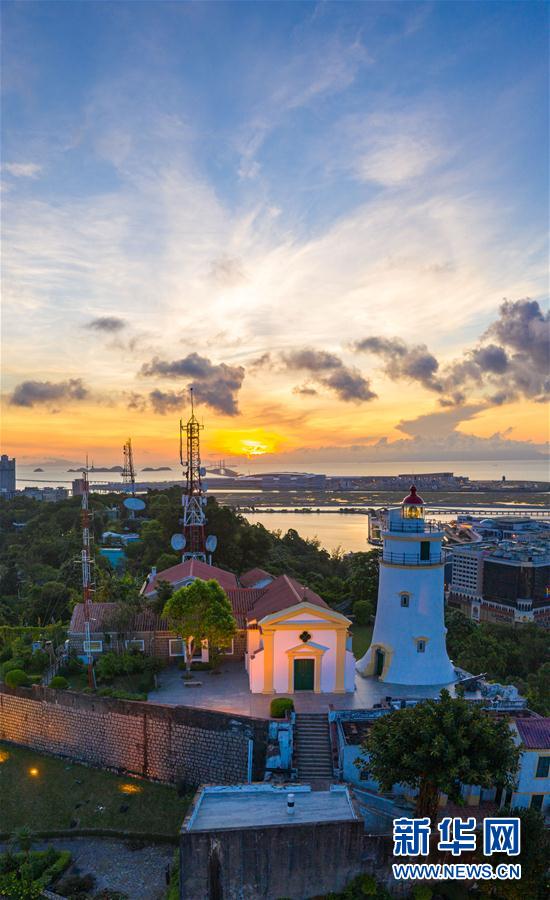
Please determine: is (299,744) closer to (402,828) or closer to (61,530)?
(402,828)

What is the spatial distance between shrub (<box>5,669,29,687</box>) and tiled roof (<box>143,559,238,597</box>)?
17.2 ft

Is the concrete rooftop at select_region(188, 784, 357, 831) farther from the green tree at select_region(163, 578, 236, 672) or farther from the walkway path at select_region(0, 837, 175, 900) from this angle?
the green tree at select_region(163, 578, 236, 672)

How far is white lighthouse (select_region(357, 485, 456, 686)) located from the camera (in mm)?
16500

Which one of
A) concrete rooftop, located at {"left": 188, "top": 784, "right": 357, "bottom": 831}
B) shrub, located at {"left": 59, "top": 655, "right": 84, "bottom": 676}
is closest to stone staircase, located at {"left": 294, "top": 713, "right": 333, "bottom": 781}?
concrete rooftop, located at {"left": 188, "top": 784, "right": 357, "bottom": 831}

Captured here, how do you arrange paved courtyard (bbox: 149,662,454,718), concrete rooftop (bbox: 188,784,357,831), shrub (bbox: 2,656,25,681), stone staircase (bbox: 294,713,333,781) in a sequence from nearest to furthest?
concrete rooftop (bbox: 188,784,357,831) < stone staircase (bbox: 294,713,333,781) < paved courtyard (bbox: 149,662,454,718) < shrub (bbox: 2,656,25,681)

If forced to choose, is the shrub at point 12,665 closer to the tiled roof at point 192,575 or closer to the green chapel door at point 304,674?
the tiled roof at point 192,575

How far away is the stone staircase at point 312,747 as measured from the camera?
12586mm

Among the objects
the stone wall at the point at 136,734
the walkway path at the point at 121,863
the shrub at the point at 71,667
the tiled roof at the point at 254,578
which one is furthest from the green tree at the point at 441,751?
the tiled roof at the point at 254,578

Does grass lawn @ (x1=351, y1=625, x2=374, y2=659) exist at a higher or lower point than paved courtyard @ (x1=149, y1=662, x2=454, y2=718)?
lower

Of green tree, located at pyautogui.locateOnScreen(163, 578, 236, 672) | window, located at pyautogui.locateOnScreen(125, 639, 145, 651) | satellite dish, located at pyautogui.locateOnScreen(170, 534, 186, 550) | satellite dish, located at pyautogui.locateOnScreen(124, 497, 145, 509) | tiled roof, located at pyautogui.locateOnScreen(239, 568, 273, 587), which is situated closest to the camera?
green tree, located at pyautogui.locateOnScreen(163, 578, 236, 672)

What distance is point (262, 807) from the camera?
10445 millimetres

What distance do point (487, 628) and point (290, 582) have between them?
16427 millimetres

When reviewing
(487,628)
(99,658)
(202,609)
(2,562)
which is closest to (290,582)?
(202,609)

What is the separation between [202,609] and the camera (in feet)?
55.4
